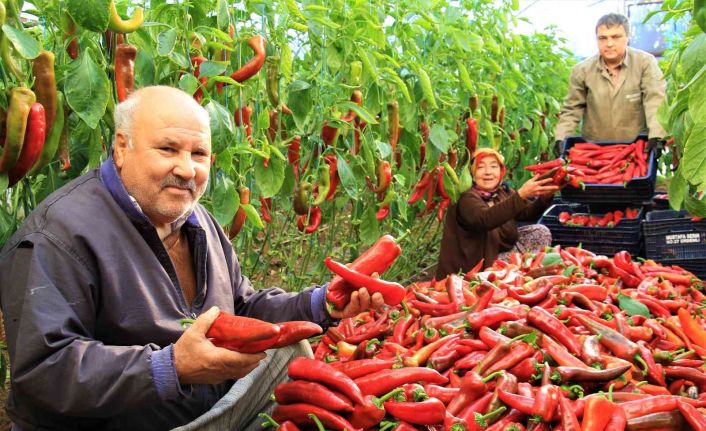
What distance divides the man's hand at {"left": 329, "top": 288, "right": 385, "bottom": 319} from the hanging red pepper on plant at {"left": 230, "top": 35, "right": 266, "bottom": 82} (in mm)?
1426

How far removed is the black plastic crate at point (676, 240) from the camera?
599 centimetres

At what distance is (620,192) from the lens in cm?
655

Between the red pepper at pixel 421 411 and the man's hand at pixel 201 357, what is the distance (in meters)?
0.80

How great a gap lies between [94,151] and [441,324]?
72.5 inches

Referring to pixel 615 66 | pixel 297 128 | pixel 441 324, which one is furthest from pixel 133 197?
pixel 615 66

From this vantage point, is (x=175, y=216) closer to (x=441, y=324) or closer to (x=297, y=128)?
(x=441, y=324)

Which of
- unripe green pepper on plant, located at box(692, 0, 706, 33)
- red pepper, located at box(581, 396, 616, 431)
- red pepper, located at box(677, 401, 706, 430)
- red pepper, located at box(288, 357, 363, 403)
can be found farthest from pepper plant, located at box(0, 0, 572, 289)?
unripe green pepper on plant, located at box(692, 0, 706, 33)

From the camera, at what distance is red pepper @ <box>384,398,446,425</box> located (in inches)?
115

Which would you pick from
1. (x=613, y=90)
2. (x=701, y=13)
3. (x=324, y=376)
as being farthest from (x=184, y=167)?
(x=613, y=90)

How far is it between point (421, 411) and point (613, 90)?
19.2 feet

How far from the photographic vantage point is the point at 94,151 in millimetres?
3225

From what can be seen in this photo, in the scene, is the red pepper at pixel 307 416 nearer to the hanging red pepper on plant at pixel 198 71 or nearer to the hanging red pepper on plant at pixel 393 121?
the hanging red pepper on plant at pixel 198 71

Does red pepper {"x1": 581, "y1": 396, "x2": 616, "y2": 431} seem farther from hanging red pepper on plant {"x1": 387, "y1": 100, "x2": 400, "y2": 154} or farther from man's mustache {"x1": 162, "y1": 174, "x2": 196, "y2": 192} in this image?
hanging red pepper on plant {"x1": 387, "y1": 100, "x2": 400, "y2": 154}

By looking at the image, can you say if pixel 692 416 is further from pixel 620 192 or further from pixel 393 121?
pixel 620 192
